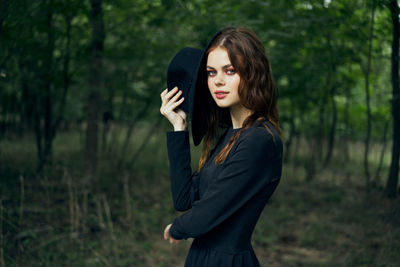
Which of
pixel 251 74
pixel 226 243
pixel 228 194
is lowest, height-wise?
pixel 226 243

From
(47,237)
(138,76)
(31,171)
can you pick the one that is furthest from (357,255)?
(31,171)

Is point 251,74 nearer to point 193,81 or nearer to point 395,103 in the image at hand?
point 193,81

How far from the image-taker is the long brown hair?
160 centimetres

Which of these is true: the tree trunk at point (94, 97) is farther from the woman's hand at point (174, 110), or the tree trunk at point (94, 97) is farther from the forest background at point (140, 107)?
the woman's hand at point (174, 110)

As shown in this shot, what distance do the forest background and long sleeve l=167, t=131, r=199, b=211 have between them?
89.1 inches

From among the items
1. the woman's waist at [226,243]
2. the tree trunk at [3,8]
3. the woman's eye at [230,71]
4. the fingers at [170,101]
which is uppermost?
the tree trunk at [3,8]

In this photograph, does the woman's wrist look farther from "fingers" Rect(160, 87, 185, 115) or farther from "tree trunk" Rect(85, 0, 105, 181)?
"tree trunk" Rect(85, 0, 105, 181)

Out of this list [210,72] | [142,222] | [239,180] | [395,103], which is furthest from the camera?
[142,222]

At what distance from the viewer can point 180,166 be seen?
5.84ft

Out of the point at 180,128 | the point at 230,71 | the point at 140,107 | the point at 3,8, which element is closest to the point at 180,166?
the point at 180,128

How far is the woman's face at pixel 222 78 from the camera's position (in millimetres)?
1651

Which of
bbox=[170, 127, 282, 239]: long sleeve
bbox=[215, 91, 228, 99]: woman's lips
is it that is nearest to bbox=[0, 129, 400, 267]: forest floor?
bbox=[170, 127, 282, 239]: long sleeve

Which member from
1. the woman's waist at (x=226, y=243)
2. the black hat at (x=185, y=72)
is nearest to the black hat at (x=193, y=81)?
the black hat at (x=185, y=72)

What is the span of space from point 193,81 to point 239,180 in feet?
1.85
